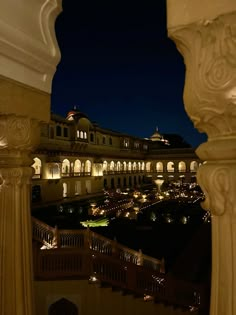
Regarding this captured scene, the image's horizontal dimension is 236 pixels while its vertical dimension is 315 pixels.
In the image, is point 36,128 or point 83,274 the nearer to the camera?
point 36,128

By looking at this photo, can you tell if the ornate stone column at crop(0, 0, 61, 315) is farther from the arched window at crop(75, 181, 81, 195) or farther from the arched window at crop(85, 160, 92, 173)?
the arched window at crop(85, 160, 92, 173)

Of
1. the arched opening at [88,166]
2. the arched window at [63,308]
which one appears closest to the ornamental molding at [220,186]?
the arched window at [63,308]

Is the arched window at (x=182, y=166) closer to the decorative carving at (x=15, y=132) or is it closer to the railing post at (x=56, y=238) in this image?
the railing post at (x=56, y=238)


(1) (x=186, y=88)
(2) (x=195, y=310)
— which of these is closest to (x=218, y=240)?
(1) (x=186, y=88)

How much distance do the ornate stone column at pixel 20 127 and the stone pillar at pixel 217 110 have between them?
1.90m

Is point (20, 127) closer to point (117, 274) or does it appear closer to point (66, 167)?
point (117, 274)

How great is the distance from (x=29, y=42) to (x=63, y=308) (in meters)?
9.57

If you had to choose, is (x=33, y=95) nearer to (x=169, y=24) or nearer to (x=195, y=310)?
(x=169, y=24)

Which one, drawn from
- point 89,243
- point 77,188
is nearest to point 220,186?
point 89,243

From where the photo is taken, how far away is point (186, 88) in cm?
164

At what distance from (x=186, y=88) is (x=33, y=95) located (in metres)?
2.09

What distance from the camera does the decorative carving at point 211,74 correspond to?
1.48 metres

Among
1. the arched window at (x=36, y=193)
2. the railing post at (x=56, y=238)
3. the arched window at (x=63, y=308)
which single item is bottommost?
the arched window at (x=63, y=308)

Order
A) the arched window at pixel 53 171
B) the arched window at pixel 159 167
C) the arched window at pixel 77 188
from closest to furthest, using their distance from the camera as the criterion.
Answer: the arched window at pixel 53 171 → the arched window at pixel 77 188 → the arched window at pixel 159 167
